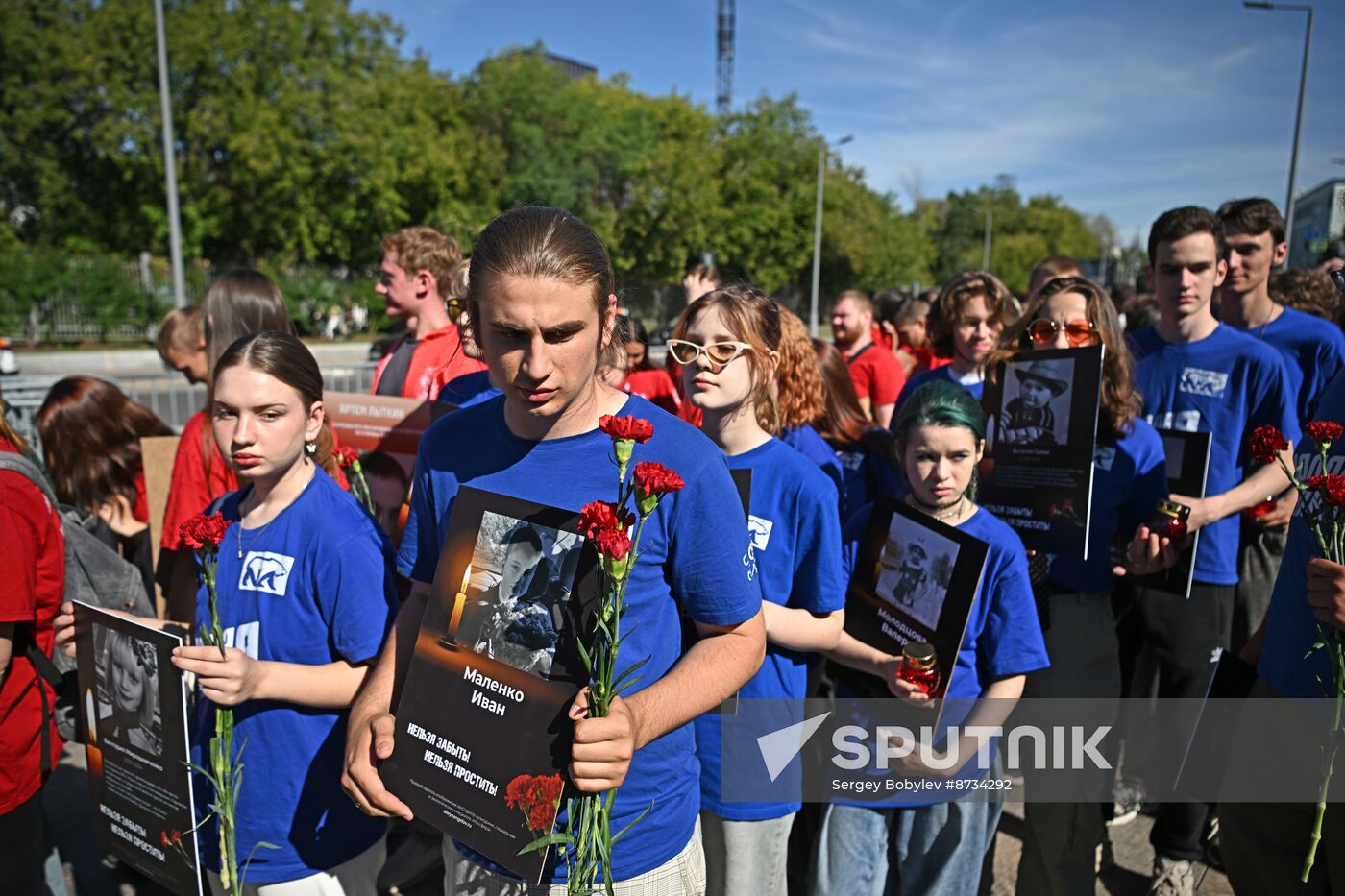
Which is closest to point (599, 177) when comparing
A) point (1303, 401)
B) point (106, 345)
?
point (106, 345)

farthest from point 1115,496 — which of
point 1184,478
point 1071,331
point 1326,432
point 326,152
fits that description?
point 326,152

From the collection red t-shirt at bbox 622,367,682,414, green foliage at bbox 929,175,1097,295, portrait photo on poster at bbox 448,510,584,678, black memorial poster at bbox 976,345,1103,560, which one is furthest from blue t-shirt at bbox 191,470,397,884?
green foliage at bbox 929,175,1097,295

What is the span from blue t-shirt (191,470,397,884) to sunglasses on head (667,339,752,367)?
1.04 metres

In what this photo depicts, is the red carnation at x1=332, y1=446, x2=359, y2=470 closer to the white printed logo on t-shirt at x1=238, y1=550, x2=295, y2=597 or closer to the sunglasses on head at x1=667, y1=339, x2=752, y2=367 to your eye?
the white printed logo on t-shirt at x1=238, y1=550, x2=295, y2=597

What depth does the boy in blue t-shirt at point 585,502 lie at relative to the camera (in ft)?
5.17

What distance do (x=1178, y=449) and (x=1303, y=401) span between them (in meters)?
1.05

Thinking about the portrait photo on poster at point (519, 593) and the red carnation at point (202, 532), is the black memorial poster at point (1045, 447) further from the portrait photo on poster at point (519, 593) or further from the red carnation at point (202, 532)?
the red carnation at point (202, 532)

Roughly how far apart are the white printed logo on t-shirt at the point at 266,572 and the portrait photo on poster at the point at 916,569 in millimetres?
1655

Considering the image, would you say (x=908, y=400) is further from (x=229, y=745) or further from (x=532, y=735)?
(x=229, y=745)

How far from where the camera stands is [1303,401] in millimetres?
3840

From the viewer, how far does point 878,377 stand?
5480 mm

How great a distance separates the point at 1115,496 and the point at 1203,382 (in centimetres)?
83

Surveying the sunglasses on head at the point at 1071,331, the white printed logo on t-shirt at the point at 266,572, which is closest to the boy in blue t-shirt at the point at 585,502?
the white printed logo on t-shirt at the point at 266,572

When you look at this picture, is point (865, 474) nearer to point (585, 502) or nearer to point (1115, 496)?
point (1115, 496)
